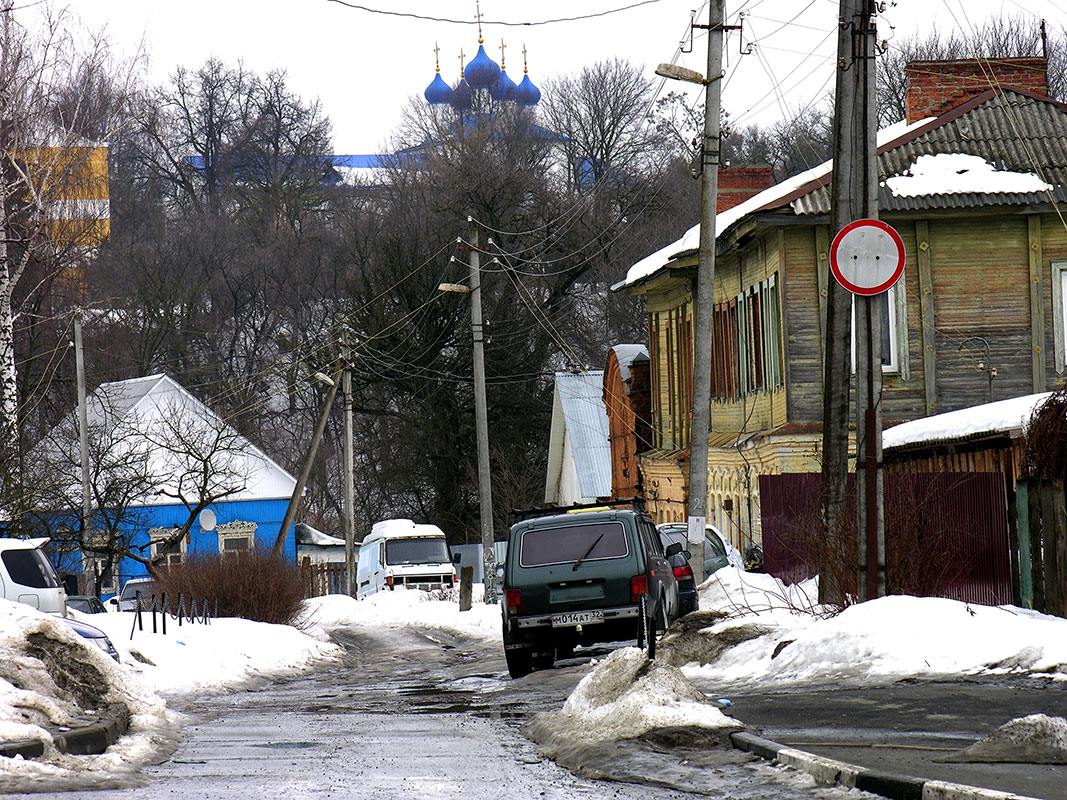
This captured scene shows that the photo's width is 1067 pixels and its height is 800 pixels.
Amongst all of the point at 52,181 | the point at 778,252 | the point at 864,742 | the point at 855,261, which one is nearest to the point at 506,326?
the point at 52,181

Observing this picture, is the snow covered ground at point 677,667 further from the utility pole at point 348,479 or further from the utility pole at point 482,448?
the utility pole at point 348,479

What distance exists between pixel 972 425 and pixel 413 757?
916 centimetres

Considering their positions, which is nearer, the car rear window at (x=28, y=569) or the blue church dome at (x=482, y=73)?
the car rear window at (x=28, y=569)

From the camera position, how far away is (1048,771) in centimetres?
763

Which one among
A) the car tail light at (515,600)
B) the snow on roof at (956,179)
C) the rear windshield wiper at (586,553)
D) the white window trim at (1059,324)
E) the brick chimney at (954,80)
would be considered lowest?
the car tail light at (515,600)

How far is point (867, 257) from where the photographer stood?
43.5ft

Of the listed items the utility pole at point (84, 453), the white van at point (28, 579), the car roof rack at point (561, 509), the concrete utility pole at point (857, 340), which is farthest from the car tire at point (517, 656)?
the utility pole at point (84, 453)

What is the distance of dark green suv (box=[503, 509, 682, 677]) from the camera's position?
1698 centimetres

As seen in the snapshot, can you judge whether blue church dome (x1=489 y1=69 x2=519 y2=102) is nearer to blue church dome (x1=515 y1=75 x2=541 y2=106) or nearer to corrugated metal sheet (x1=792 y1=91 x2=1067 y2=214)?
blue church dome (x1=515 y1=75 x2=541 y2=106)

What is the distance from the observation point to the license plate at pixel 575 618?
665 inches

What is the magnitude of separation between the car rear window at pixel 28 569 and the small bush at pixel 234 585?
330 inches

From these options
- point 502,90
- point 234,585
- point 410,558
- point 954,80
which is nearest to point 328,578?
point 410,558

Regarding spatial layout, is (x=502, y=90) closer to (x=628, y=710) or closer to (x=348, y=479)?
(x=348, y=479)

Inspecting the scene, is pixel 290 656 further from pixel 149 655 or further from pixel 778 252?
pixel 778 252
